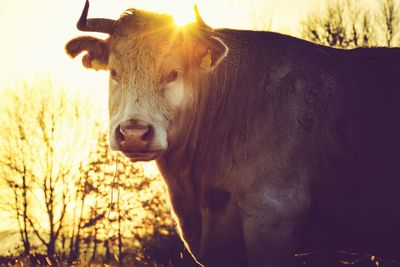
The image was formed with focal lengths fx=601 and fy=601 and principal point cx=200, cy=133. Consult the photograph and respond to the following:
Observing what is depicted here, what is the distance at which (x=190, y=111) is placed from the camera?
5.72 meters

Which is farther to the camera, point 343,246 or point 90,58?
point 90,58

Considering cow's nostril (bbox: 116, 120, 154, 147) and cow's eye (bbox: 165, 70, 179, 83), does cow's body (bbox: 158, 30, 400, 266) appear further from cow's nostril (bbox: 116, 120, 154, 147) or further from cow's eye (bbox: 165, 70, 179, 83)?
cow's nostril (bbox: 116, 120, 154, 147)

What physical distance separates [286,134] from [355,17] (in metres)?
22.1

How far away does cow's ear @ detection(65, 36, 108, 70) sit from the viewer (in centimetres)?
601

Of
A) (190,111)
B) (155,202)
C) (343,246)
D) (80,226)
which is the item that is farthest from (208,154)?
(80,226)

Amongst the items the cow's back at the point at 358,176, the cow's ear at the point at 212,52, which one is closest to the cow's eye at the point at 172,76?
the cow's ear at the point at 212,52

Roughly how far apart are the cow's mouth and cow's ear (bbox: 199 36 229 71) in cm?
99

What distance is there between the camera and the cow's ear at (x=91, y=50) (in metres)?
6.01

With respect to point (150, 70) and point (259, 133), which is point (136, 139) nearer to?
point (150, 70)

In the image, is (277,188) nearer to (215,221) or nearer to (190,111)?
(215,221)

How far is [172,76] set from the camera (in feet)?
18.2

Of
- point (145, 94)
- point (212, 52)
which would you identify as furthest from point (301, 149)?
point (145, 94)

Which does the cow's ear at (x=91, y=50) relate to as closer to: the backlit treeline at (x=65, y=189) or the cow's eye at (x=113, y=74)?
the cow's eye at (x=113, y=74)

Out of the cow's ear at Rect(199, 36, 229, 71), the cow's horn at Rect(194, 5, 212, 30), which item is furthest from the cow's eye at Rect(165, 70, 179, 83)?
the cow's horn at Rect(194, 5, 212, 30)
